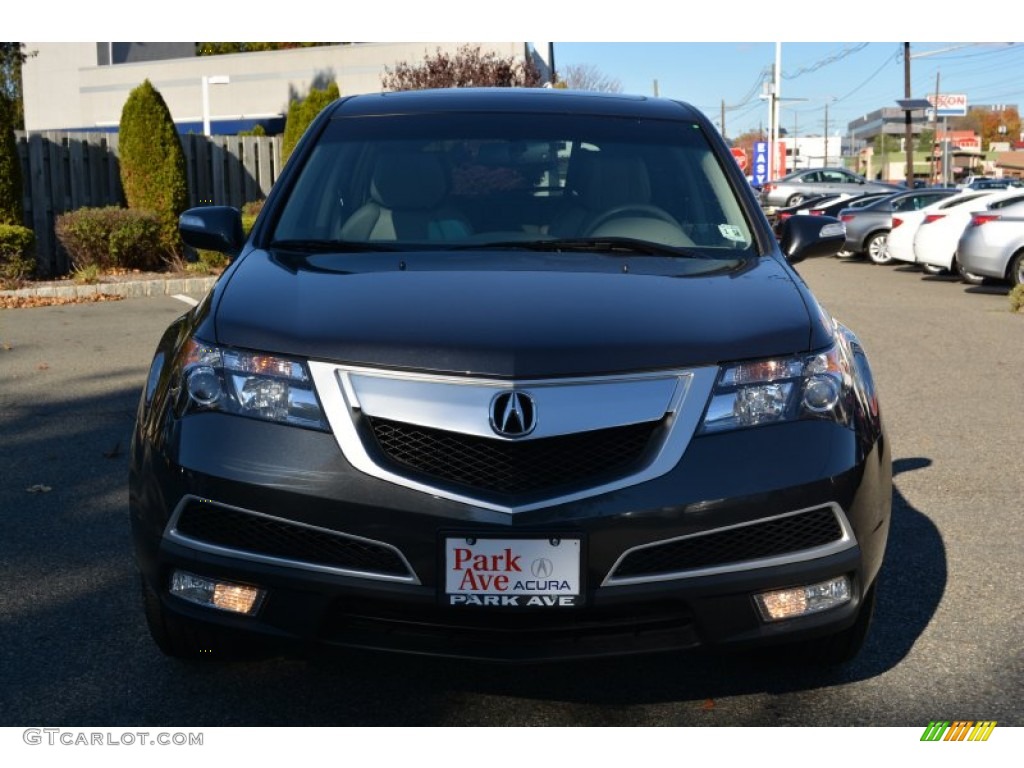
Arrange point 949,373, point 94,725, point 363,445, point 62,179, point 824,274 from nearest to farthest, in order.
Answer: point 363,445 < point 94,725 < point 949,373 < point 62,179 < point 824,274

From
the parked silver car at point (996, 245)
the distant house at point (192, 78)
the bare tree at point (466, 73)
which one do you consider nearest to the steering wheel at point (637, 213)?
the parked silver car at point (996, 245)

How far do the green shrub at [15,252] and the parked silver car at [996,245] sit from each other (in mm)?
12599

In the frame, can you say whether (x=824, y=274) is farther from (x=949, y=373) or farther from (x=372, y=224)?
(x=372, y=224)

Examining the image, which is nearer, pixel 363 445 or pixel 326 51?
pixel 363 445

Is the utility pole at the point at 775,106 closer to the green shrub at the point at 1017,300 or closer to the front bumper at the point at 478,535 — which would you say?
the green shrub at the point at 1017,300

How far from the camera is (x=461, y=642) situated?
10.5ft

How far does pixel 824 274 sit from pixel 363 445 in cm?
2069

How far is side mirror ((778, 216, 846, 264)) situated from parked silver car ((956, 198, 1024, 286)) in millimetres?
13958

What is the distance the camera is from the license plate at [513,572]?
308cm

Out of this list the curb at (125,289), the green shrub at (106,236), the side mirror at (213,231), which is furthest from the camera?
the green shrub at (106,236)

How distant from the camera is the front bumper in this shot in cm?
311

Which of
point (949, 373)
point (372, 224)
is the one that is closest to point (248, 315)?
point (372, 224)

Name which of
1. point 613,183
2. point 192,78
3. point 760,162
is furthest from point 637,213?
point 192,78

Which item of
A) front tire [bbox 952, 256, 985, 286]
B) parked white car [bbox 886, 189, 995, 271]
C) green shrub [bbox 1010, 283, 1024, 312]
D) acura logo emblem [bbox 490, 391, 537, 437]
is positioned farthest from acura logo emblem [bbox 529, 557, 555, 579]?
parked white car [bbox 886, 189, 995, 271]
